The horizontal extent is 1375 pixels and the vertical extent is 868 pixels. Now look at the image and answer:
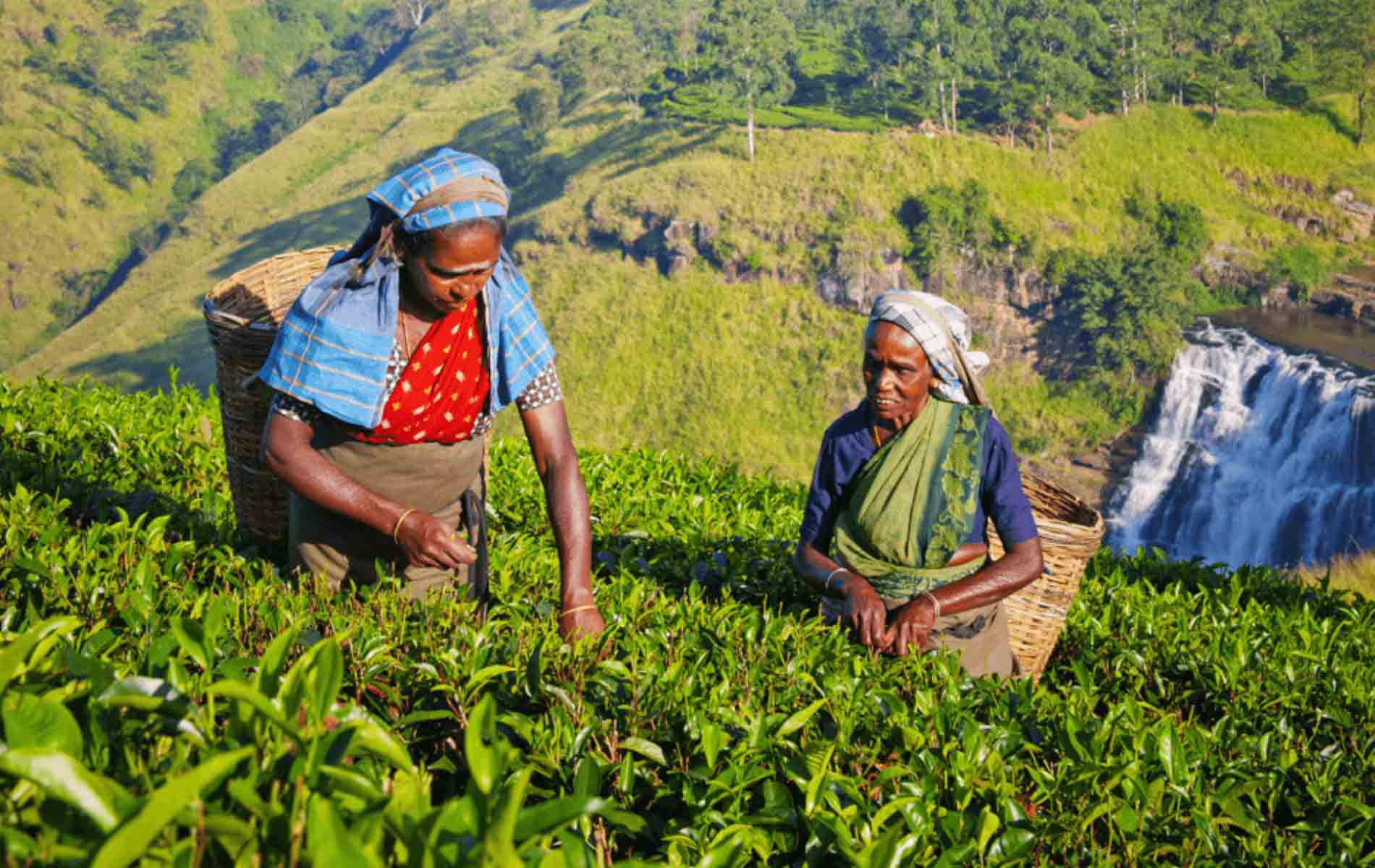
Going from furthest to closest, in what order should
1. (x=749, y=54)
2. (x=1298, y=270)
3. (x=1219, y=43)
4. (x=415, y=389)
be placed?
(x=749, y=54) → (x=1219, y=43) → (x=1298, y=270) → (x=415, y=389)

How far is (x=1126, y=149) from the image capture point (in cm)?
8194

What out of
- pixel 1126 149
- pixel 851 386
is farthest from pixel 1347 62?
pixel 851 386

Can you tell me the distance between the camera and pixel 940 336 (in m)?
3.86

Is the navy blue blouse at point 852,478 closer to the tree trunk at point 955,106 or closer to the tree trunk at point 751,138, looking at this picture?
the tree trunk at point 751,138

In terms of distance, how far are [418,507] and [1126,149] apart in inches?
3393

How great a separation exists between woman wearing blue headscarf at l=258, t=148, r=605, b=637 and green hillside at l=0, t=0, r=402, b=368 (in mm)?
121358

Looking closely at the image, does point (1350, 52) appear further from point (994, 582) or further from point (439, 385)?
point (439, 385)

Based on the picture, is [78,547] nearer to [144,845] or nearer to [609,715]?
[609,715]

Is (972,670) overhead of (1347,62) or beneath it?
beneath

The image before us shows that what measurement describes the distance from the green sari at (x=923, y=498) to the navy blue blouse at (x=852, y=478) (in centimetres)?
5

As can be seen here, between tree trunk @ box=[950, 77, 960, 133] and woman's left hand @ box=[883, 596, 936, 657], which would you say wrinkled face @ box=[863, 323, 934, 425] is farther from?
tree trunk @ box=[950, 77, 960, 133]

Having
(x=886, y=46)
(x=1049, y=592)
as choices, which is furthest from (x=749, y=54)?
(x=1049, y=592)

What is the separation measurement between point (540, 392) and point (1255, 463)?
2393 inches

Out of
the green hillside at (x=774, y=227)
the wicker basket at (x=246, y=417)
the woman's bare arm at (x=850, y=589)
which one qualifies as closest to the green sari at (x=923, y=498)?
the woman's bare arm at (x=850, y=589)
